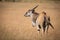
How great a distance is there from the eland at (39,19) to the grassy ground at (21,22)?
39mm

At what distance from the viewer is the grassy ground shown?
190cm

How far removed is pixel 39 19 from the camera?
191cm

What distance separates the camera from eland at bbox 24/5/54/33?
1.90m

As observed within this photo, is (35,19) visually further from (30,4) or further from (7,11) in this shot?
(7,11)

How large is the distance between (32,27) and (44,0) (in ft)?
1.20

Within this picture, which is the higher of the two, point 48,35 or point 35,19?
point 35,19

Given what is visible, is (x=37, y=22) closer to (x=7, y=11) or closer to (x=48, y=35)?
(x=48, y=35)

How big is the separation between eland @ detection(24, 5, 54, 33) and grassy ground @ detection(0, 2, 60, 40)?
39mm

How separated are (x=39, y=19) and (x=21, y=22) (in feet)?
0.73

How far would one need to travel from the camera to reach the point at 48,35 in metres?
1.89

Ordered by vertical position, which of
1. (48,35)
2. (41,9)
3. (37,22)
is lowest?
(48,35)

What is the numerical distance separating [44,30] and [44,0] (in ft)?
1.22

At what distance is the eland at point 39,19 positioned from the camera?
6.24ft

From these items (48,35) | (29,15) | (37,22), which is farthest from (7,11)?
(48,35)
